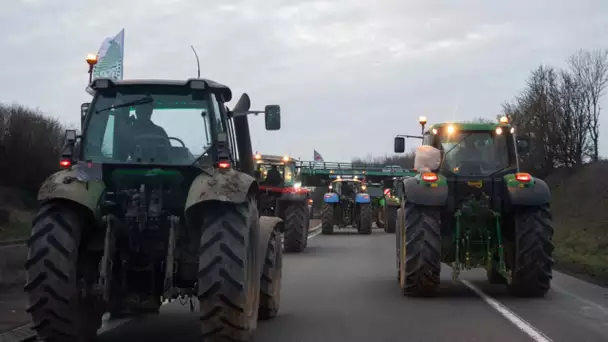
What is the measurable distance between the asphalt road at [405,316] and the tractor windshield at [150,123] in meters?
2.16

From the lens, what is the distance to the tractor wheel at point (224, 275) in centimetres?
641

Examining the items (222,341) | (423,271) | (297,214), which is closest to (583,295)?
(423,271)

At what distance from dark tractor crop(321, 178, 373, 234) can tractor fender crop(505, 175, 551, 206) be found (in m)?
21.8

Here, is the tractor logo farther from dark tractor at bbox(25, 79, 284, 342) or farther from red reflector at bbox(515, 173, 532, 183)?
dark tractor at bbox(25, 79, 284, 342)

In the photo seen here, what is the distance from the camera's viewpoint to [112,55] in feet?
67.1

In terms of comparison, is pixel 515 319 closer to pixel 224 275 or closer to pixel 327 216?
pixel 224 275

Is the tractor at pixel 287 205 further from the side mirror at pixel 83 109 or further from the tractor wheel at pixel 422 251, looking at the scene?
the side mirror at pixel 83 109

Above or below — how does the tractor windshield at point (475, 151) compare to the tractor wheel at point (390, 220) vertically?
above

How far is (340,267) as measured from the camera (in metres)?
17.6

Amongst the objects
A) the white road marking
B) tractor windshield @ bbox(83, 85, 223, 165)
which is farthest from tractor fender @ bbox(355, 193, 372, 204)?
tractor windshield @ bbox(83, 85, 223, 165)

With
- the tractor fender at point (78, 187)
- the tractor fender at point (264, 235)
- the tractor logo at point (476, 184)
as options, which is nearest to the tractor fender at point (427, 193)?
the tractor logo at point (476, 184)

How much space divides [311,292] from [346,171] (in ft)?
257

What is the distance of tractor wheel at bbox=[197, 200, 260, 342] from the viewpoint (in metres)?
6.41

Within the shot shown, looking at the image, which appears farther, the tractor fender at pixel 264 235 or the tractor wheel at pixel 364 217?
the tractor wheel at pixel 364 217
